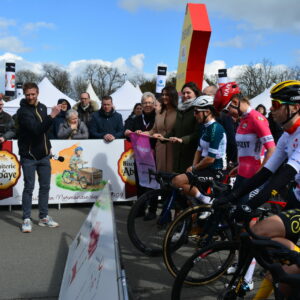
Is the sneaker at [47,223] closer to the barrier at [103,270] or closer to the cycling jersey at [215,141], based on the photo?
the cycling jersey at [215,141]

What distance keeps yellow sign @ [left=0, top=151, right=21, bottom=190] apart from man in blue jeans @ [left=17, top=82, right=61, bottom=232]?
1322 mm

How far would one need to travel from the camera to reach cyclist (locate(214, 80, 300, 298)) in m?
2.31

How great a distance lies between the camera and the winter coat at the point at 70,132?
7.02 metres

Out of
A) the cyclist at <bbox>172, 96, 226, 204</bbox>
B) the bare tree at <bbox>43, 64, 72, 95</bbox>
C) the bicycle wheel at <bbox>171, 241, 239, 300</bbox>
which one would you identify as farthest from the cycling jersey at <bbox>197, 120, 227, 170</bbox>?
the bare tree at <bbox>43, 64, 72, 95</bbox>

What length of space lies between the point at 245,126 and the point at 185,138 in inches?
45.8

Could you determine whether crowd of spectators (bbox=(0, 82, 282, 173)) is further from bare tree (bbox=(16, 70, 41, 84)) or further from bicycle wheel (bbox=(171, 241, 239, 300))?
bare tree (bbox=(16, 70, 41, 84))

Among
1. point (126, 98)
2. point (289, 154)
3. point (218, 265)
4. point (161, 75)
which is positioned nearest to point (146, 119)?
point (218, 265)

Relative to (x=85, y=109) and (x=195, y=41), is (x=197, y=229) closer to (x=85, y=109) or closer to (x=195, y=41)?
(x=195, y=41)

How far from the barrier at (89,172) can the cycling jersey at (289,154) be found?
4.46 meters

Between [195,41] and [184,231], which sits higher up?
[195,41]

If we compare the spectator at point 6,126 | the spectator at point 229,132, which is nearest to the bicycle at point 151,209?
the spectator at point 229,132

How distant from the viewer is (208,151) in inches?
170

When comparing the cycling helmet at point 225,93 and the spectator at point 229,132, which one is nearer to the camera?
the cycling helmet at point 225,93

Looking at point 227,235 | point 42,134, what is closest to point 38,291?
point 227,235
